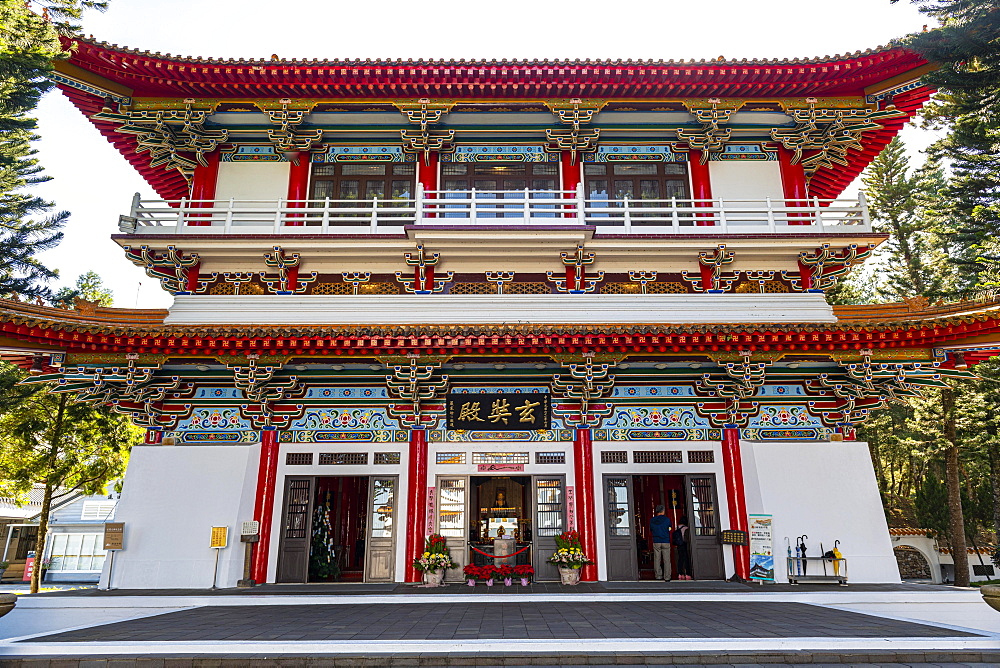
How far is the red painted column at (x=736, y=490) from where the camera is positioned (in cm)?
1225

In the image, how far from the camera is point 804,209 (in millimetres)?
14312

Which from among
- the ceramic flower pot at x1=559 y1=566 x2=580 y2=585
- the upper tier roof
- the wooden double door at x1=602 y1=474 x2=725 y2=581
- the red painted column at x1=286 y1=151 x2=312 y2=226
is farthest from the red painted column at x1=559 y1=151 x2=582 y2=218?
the ceramic flower pot at x1=559 y1=566 x2=580 y2=585

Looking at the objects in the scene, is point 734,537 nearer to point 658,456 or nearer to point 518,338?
point 658,456

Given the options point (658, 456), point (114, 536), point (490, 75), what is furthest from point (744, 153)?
point (114, 536)

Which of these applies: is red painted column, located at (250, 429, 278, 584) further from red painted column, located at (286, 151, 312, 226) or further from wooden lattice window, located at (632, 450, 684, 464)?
wooden lattice window, located at (632, 450, 684, 464)

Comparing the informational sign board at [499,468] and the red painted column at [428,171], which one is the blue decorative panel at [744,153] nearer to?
the red painted column at [428,171]

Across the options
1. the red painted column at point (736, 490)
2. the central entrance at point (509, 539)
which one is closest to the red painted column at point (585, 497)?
the central entrance at point (509, 539)

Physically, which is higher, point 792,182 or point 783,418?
point 792,182

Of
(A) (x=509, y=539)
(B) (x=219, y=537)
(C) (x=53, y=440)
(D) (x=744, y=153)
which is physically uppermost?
(D) (x=744, y=153)

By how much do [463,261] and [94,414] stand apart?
48.6 feet

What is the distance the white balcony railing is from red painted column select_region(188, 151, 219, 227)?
0.07 m

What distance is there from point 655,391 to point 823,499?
378 cm

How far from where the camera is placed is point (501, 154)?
1592 centimetres

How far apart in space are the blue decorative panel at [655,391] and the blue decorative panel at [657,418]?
27 centimetres
